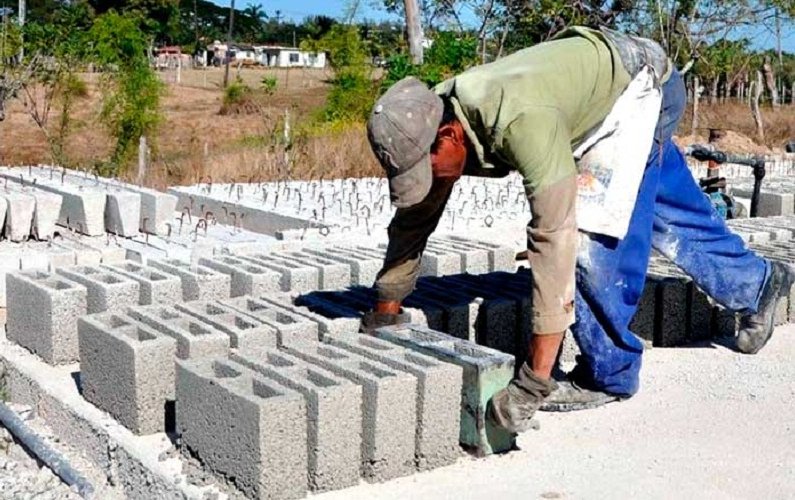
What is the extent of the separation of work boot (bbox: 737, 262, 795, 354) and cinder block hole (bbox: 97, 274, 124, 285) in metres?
2.86

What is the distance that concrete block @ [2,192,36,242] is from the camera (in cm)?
691

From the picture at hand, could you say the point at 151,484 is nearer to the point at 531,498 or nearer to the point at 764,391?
the point at 531,498

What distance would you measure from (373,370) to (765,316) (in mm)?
2256

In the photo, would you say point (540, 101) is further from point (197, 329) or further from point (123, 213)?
→ point (123, 213)

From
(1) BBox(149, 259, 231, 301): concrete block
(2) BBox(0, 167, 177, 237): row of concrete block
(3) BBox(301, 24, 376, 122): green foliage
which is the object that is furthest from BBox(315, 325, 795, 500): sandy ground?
(3) BBox(301, 24, 376, 122): green foliage

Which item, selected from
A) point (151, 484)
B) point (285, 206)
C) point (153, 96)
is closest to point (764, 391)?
point (151, 484)

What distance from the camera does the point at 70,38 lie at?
12664mm

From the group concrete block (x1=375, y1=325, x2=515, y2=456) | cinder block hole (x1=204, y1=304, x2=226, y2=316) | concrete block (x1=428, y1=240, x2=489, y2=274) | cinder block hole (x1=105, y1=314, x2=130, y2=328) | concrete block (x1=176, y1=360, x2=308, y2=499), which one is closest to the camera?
concrete block (x1=176, y1=360, x2=308, y2=499)

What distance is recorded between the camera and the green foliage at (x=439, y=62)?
13.3 metres

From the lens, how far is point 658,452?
11.7 feet

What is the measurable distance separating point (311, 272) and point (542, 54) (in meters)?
1.78

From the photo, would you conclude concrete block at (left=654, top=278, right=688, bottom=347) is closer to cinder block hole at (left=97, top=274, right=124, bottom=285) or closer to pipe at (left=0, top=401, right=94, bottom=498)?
cinder block hole at (left=97, top=274, right=124, bottom=285)

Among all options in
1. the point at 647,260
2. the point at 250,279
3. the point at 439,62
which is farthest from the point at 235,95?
the point at 647,260

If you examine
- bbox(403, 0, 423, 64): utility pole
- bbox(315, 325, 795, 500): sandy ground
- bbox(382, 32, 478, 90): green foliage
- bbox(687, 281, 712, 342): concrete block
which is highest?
bbox(403, 0, 423, 64): utility pole
